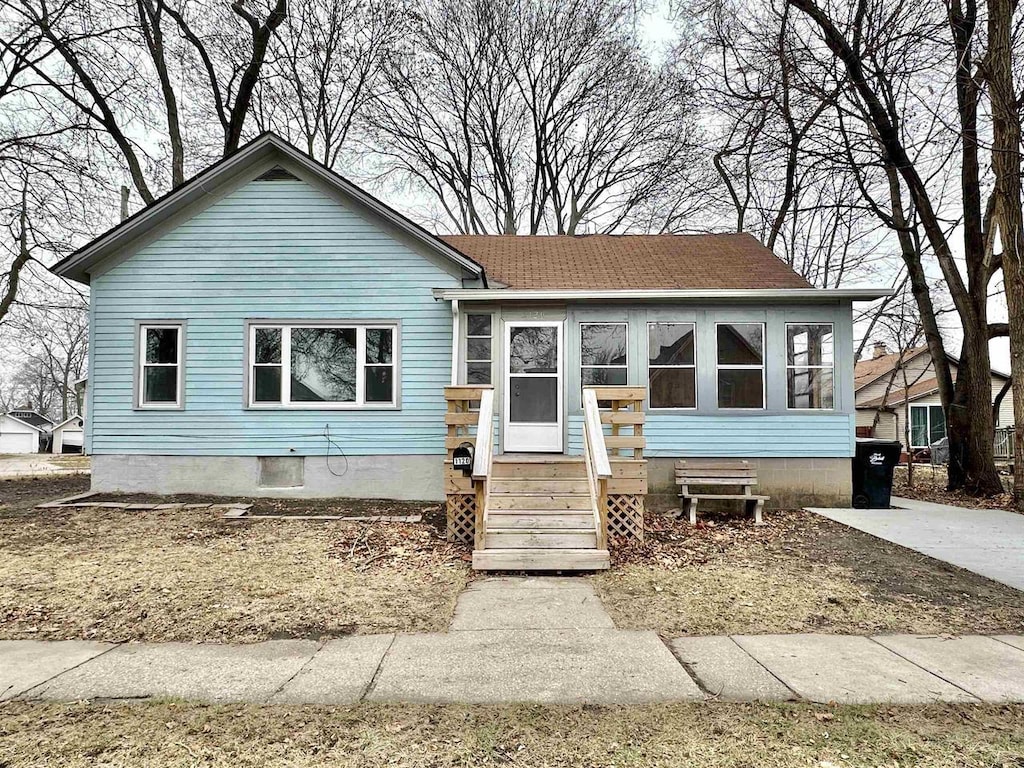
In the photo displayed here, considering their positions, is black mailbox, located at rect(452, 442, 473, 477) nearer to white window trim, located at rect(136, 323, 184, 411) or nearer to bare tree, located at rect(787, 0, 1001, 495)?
white window trim, located at rect(136, 323, 184, 411)

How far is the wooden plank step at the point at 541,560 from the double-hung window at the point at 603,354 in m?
3.77

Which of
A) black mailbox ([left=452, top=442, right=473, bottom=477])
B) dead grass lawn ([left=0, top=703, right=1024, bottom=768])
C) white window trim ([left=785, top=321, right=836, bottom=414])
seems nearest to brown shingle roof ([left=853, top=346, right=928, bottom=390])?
white window trim ([left=785, top=321, right=836, bottom=414])

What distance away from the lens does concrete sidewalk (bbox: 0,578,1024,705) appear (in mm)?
3115

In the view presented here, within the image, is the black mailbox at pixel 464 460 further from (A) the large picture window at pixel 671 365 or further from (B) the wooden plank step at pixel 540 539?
(A) the large picture window at pixel 671 365

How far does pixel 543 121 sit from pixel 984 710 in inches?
890

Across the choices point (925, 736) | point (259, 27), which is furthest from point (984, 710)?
point (259, 27)

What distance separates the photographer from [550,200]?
2370 centimetres

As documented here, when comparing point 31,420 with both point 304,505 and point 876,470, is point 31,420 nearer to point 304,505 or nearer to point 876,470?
point 304,505

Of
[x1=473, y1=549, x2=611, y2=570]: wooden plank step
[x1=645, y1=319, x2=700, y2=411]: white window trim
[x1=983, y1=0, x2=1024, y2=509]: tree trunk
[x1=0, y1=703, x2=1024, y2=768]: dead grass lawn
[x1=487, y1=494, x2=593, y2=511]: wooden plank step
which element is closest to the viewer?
[x1=0, y1=703, x2=1024, y2=768]: dead grass lawn

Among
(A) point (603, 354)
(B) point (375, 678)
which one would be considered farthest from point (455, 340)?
(B) point (375, 678)

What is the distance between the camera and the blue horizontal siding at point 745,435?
29.7 feet

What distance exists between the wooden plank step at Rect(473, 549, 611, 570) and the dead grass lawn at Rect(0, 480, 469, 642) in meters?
0.28

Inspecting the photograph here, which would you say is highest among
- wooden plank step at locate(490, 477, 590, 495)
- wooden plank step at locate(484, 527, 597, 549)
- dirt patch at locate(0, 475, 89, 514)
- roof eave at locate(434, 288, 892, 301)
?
roof eave at locate(434, 288, 892, 301)

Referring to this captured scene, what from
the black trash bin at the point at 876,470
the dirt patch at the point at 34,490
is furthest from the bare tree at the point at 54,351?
the black trash bin at the point at 876,470
